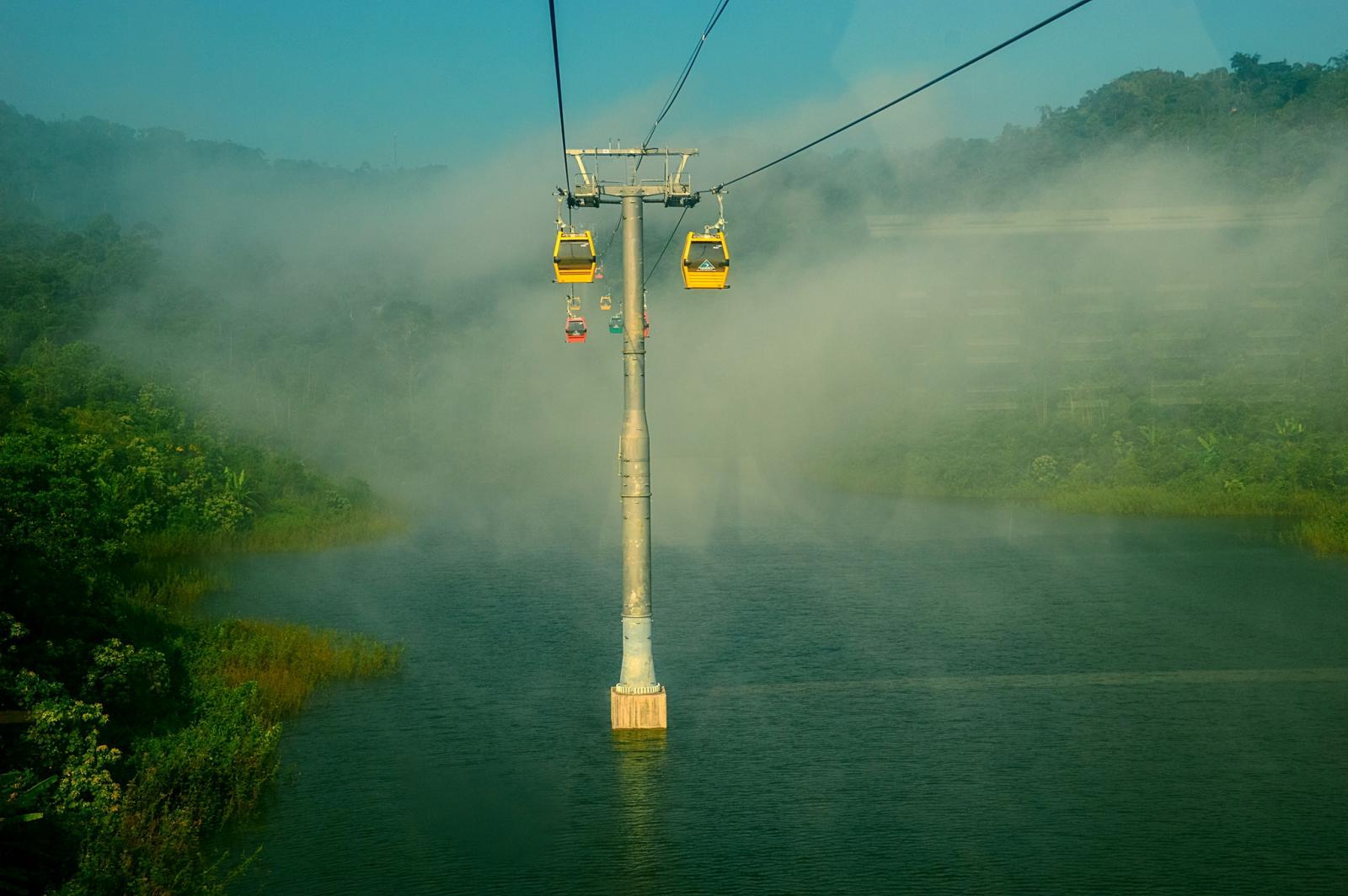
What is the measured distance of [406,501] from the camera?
189 feet

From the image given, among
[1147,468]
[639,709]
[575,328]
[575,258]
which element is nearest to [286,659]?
[575,328]

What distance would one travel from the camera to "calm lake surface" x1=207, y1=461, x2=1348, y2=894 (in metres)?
11.6

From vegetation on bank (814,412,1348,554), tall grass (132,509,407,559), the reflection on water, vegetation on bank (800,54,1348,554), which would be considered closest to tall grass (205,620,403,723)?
the reflection on water

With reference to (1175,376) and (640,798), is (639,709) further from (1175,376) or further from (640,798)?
(1175,376)

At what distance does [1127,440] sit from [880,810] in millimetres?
41231

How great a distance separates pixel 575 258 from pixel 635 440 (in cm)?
→ 206

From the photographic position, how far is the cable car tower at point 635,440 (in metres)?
14.0

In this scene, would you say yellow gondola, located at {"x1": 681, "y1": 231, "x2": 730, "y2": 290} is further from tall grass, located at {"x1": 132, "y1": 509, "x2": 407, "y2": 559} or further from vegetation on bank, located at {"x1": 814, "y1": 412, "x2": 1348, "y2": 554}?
vegetation on bank, located at {"x1": 814, "y1": 412, "x2": 1348, "y2": 554}

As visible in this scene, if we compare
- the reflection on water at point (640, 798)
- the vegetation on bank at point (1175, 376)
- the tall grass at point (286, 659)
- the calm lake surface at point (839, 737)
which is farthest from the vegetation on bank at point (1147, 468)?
the reflection on water at point (640, 798)

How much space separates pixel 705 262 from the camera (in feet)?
47.0

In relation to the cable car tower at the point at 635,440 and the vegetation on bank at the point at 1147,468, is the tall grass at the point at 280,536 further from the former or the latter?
the vegetation on bank at the point at 1147,468

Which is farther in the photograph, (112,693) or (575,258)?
(575,258)

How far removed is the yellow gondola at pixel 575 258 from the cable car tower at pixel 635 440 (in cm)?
35

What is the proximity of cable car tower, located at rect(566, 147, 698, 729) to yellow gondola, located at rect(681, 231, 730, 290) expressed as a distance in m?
0.43
